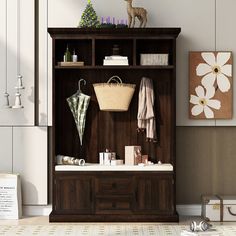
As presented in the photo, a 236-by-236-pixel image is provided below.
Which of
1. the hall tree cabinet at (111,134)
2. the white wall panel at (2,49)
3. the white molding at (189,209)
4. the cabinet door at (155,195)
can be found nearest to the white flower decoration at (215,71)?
the hall tree cabinet at (111,134)

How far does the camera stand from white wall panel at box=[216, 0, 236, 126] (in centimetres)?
696

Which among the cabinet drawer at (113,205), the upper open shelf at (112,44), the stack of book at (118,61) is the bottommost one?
the cabinet drawer at (113,205)

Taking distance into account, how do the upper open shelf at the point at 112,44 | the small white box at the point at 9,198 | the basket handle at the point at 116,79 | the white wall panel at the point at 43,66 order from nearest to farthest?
the upper open shelf at the point at 112,44
the small white box at the point at 9,198
the basket handle at the point at 116,79
the white wall panel at the point at 43,66

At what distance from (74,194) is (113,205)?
0.45 metres

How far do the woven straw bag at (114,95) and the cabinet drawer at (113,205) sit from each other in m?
1.01

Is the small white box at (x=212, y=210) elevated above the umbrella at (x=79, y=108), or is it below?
below

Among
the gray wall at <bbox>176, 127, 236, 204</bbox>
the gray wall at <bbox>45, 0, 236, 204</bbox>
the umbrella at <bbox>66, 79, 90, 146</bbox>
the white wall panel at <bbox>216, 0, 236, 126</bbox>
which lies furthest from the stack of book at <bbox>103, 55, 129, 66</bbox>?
the white wall panel at <bbox>216, 0, 236, 126</bbox>

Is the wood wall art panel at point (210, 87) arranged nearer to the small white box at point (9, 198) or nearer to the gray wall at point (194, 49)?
the gray wall at point (194, 49)

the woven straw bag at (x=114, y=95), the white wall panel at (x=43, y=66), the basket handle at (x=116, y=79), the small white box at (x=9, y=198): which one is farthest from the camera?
the white wall panel at (x=43, y=66)

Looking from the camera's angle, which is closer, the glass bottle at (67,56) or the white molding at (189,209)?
the glass bottle at (67,56)

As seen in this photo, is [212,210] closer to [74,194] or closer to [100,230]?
[100,230]

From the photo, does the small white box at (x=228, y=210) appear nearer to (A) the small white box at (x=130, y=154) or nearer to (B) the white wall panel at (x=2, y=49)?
(A) the small white box at (x=130, y=154)

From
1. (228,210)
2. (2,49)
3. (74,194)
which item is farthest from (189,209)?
(2,49)

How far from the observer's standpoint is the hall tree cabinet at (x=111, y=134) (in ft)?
21.4
